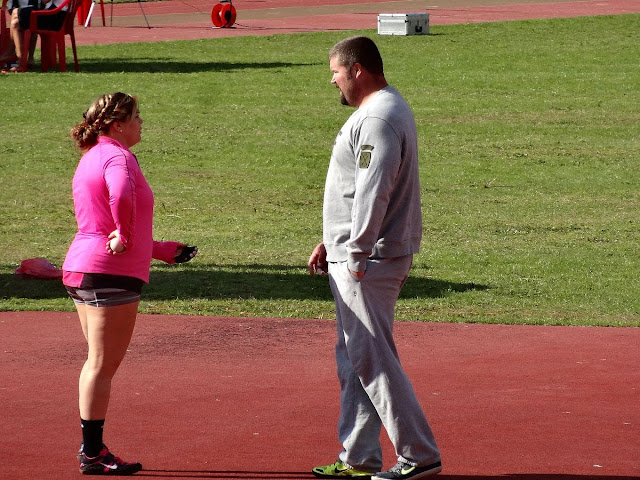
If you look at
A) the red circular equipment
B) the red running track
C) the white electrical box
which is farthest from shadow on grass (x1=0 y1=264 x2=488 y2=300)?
the red circular equipment

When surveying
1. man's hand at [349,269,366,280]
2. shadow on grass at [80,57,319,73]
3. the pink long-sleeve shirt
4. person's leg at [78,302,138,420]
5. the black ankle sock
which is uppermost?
the pink long-sleeve shirt

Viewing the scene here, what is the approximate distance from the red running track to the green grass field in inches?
35.6

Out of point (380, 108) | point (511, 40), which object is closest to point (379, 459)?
point (380, 108)

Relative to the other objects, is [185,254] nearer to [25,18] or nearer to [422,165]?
[422,165]

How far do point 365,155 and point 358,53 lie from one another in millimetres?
455

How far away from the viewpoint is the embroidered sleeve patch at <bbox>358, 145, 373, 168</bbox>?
5099 mm

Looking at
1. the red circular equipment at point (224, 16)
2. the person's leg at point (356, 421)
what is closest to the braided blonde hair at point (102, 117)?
the person's leg at point (356, 421)

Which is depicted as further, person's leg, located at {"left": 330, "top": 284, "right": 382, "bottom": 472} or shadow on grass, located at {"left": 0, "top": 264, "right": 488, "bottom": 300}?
shadow on grass, located at {"left": 0, "top": 264, "right": 488, "bottom": 300}

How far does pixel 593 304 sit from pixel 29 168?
10341mm

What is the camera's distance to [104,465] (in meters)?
5.64

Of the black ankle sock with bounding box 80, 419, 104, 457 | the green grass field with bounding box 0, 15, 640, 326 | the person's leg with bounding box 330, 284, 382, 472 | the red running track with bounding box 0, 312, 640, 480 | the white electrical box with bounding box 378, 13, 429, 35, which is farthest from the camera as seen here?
the white electrical box with bounding box 378, 13, 429, 35

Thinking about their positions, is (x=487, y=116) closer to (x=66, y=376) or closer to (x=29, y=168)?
(x=29, y=168)

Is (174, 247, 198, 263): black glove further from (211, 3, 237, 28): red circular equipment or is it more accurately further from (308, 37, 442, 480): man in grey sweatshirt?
(211, 3, 237, 28): red circular equipment

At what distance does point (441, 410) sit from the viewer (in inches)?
267
